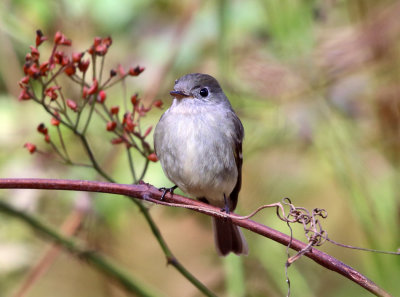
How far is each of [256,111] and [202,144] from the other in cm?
90

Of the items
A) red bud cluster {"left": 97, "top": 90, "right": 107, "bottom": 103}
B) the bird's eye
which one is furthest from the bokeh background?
red bud cluster {"left": 97, "top": 90, "right": 107, "bottom": 103}

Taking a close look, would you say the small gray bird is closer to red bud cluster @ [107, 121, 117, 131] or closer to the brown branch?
red bud cluster @ [107, 121, 117, 131]

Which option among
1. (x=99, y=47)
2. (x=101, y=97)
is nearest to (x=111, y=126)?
(x=101, y=97)

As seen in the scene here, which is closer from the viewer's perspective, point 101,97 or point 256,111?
point 101,97

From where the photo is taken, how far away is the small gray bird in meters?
3.20

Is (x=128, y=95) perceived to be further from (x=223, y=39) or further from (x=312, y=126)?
(x=312, y=126)

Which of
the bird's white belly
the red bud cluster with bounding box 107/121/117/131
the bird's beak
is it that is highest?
the bird's beak

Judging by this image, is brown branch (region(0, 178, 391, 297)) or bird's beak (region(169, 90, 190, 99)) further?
bird's beak (region(169, 90, 190, 99))

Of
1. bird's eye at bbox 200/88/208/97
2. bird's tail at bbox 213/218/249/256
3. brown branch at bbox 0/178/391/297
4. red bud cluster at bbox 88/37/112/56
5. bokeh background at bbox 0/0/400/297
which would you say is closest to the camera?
brown branch at bbox 0/178/391/297

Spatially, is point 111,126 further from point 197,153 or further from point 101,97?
point 197,153

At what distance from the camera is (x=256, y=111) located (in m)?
4.00

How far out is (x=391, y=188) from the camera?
364 cm

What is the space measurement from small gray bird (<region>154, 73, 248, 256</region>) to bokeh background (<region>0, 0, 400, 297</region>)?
6.6 inches

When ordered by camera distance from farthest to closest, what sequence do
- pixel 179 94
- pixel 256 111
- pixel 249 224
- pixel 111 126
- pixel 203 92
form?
pixel 256 111 → pixel 203 92 → pixel 179 94 → pixel 111 126 → pixel 249 224
